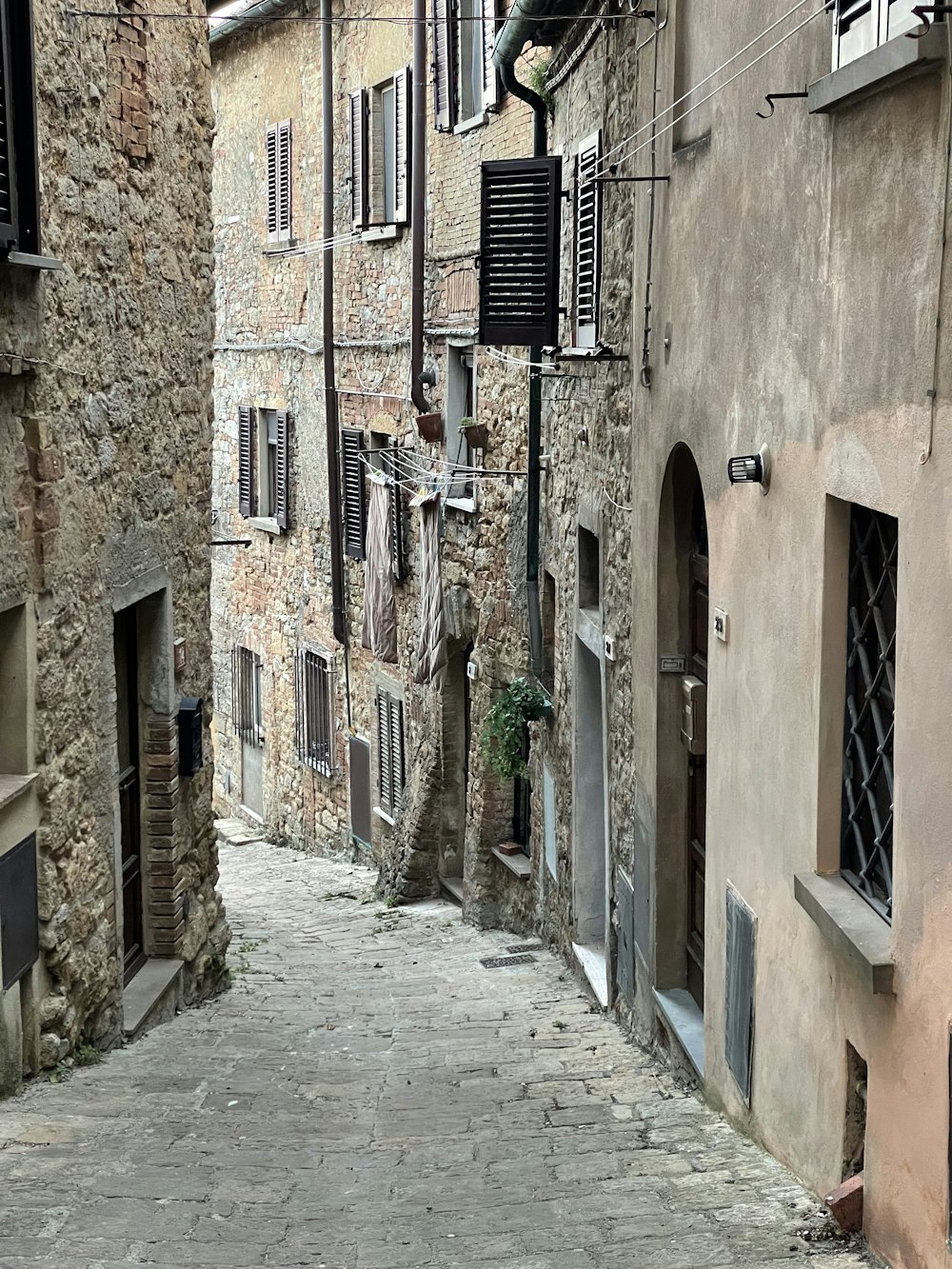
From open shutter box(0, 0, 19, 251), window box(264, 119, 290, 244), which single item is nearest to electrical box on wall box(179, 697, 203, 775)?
open shutter box(0, 0, 19, 251)

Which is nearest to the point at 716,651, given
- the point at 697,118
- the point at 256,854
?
the point at 697,118

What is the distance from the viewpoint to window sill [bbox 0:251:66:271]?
572 centimetres

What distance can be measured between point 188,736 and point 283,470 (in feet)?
29.9

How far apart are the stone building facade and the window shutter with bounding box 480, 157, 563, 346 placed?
6.20 feet

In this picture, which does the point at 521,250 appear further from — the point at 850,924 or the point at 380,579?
the point at 850,924

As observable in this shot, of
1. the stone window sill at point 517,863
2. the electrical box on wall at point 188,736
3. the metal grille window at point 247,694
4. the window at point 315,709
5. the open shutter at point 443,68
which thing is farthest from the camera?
the metal grille window at point 247,694

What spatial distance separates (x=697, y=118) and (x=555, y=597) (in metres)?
4.64

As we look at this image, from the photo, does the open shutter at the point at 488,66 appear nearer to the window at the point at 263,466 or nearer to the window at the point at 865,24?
the window at the point at 263,466

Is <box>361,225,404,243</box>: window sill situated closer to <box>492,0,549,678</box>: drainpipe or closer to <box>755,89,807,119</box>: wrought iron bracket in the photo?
<box>492,0,549,678</box>: drainpipe

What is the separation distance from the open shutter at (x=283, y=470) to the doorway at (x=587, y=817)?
26.2 ft

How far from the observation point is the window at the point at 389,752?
48.2ft

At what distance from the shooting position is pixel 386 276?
47.6 ft

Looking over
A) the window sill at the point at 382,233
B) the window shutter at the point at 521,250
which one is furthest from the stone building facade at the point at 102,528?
the window sill at the point at 382,233

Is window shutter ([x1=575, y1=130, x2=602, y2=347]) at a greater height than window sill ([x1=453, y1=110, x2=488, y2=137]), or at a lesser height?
lesser
